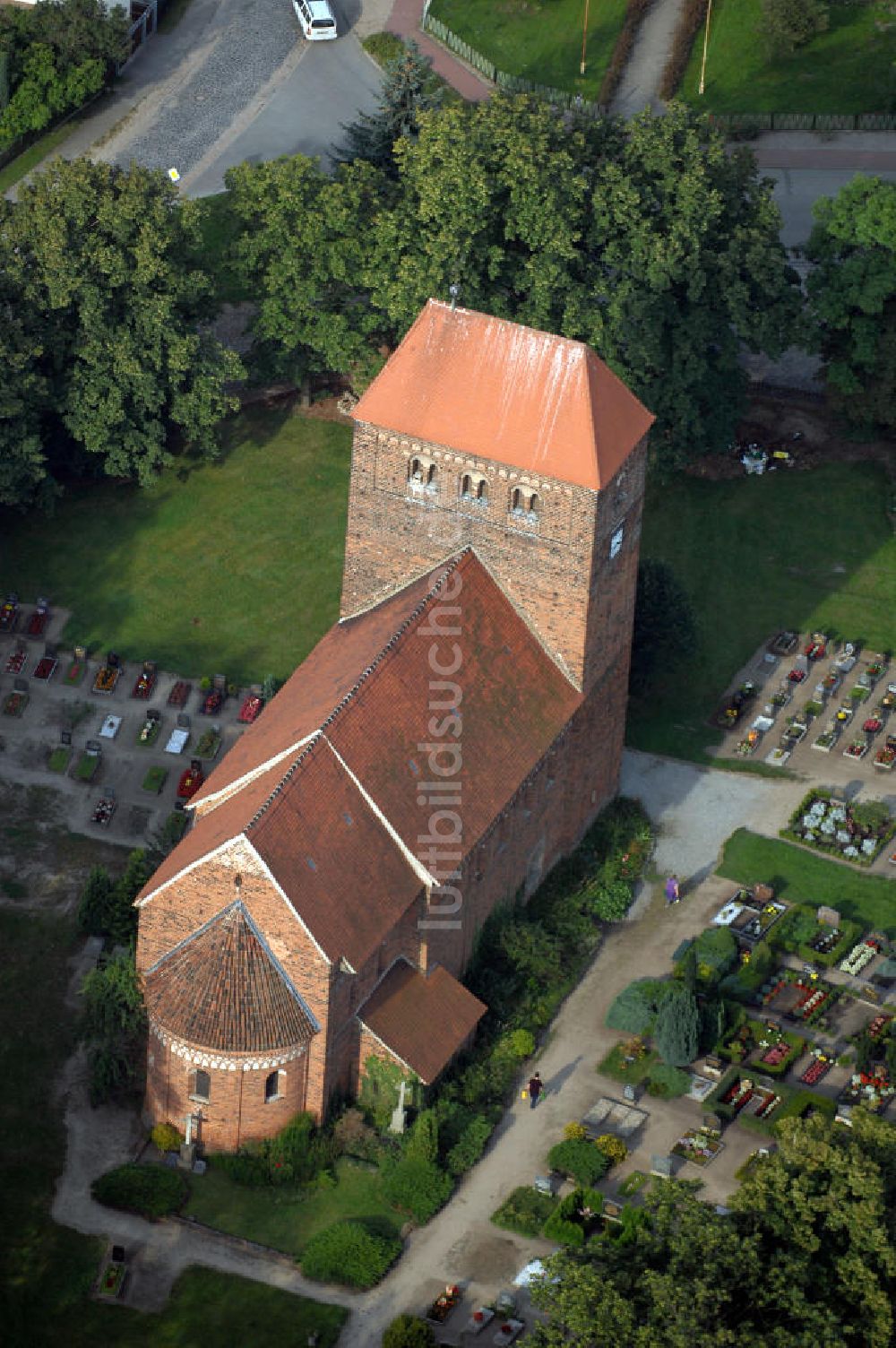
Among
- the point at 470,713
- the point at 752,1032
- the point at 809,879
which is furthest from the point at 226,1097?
the point at 809,879

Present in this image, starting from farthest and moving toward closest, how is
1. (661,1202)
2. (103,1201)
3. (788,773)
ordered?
(788,773), (103,1201), (661,1202)

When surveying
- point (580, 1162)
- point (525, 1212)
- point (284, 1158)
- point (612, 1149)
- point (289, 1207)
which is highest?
point (612, 1149)

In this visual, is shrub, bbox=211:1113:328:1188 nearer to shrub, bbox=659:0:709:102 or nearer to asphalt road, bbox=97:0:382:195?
asphalt road, bbox=97:0:382:195

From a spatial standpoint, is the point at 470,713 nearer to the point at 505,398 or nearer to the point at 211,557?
the point at 505,398

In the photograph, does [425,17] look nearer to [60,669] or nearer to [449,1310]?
[60,669]

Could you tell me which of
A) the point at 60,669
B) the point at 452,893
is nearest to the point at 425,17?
the point at 60,669

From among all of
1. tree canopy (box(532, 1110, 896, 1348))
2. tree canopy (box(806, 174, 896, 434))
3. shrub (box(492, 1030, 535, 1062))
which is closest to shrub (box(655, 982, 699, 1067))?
shrub (box(492, 1030, 535, 1062))
